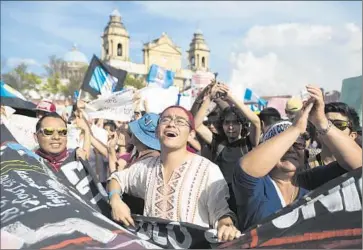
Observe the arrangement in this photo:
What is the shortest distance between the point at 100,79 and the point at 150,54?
7823cm

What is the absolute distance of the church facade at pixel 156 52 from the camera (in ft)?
268

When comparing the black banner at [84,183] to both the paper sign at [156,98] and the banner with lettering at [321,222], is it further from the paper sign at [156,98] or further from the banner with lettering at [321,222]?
the paper sign at [156,98]

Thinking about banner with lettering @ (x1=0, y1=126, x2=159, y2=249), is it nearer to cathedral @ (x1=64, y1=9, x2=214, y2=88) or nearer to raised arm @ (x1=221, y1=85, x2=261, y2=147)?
raised arm @ (x1=221, y1=85, x2=261, y2=147)

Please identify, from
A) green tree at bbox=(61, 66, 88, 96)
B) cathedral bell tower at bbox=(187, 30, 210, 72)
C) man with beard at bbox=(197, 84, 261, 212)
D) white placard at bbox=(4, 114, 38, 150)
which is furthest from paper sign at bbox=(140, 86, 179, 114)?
cathedral bell tower at bbox=(187, 30, 210, 72)

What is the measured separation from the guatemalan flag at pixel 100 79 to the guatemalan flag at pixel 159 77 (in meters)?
1.87

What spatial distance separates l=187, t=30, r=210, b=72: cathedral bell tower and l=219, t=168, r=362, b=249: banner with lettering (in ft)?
277

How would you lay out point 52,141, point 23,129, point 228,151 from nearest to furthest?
point 52,141 → point 228,151 → point 23,129

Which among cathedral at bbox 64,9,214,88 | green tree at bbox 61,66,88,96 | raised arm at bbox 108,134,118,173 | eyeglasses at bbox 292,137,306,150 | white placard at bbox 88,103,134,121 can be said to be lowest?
raised arm at bbox 108,134,118,173

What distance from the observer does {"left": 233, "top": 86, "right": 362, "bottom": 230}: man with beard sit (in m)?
2.13

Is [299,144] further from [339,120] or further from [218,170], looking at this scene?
[339,120]

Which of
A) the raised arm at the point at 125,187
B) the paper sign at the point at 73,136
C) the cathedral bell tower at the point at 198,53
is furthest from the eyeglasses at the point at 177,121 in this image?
the cathedral bell tower at the point at 198,53

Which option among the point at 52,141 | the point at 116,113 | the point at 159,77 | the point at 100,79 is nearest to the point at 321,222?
the point at 52,141

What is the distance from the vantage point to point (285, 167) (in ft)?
7.93

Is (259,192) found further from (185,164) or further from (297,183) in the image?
(185,164)
